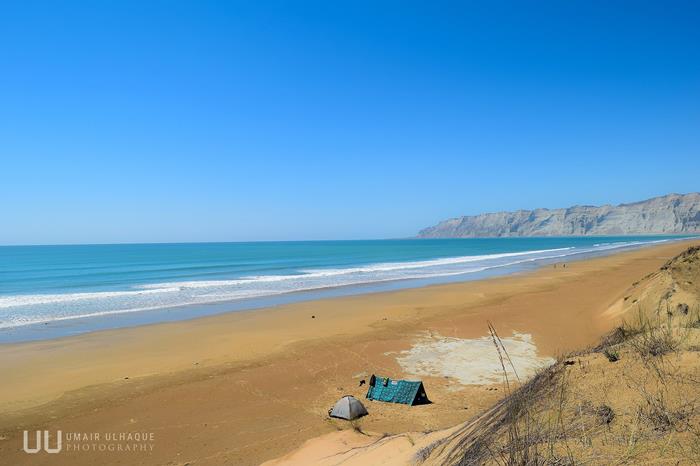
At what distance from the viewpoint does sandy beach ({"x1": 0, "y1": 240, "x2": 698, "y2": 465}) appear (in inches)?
300

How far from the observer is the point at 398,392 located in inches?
Result: 345

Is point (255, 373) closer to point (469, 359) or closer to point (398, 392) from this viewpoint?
point (398, 392)

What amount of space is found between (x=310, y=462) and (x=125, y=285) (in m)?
32.2

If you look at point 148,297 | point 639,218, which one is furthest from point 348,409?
point 639,218

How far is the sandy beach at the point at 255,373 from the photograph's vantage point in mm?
7621

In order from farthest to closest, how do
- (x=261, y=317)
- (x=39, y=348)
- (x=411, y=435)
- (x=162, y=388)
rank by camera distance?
(x=261, y=317) → (x=39, y=348) → (x=162, y=388) → (x=411, y=435)

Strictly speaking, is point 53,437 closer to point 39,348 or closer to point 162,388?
point 162,388

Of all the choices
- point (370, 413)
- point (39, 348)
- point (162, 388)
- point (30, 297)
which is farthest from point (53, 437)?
point (30, 297)

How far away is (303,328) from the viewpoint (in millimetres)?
16188

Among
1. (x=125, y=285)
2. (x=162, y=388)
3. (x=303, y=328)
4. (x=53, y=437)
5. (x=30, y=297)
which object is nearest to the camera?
(x=53, y=437)

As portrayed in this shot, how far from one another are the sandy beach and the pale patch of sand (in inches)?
3.4

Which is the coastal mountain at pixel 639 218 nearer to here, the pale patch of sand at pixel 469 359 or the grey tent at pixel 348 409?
the pale patch of sand at pixel 469 359

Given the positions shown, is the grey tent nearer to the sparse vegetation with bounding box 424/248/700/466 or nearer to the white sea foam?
the sparse vegetation with bounding box 424/248/700/466

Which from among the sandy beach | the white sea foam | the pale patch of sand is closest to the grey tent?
the sandy beach
